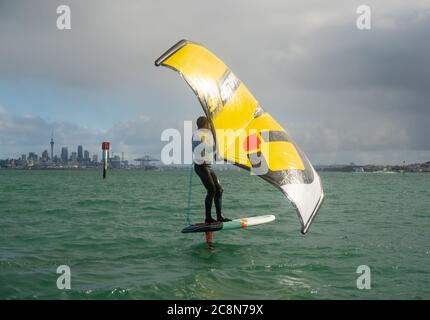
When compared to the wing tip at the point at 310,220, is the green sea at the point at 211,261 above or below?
below

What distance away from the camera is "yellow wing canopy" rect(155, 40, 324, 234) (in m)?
7.13

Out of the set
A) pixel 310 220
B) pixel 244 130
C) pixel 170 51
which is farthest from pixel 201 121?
pixel 310 220

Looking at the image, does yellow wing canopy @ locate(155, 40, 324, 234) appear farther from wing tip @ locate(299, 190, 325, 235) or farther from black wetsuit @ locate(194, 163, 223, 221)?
black wetsuit @ locate(194, 163, 223, 221)

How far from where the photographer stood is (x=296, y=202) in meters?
7.60

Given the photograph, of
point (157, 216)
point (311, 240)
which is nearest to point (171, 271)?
point (311, 240)

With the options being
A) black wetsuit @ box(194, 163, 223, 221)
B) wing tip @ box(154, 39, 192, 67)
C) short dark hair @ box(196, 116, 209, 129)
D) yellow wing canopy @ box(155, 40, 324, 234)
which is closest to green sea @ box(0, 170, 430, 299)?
black wetsuit @ box(194, 163, 223, 221)

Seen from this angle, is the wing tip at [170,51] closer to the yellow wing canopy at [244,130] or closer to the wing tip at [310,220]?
the yellow wing canopy at [244,130]

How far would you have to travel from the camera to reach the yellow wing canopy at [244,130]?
7.13 m

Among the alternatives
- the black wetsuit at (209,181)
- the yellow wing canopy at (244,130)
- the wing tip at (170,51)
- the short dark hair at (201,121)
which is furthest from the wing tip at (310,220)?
the wing tip at (170,51)

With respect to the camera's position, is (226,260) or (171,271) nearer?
(171,271)

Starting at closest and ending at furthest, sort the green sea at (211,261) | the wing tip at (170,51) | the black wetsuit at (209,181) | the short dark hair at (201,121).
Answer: the wing tip at (170,51) → the green sea at (211,261) → the short dark hair at (201,121) → the black wetsuit at (209,181)
